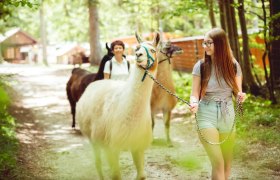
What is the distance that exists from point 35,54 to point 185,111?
44447mm

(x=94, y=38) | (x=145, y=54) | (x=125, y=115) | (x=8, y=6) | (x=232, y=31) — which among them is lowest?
(x=125, y=115)

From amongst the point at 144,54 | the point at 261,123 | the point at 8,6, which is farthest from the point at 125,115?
the point at 8,6

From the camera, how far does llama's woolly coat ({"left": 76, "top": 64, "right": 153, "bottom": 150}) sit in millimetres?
4414

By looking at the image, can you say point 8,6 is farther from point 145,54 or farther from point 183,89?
point 145,54

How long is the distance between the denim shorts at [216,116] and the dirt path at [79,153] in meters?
0.38

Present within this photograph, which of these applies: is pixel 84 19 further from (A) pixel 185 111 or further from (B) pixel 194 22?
(A) pixel 185 111

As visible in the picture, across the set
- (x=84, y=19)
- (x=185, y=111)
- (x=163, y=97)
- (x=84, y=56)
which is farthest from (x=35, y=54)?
(x=163, y=97)

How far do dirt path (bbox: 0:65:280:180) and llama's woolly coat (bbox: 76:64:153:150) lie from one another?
0.65m

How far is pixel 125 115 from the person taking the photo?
4.52 meters

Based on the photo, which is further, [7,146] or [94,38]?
[94,38]

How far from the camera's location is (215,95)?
3.95 meters

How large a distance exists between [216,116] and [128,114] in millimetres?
1084

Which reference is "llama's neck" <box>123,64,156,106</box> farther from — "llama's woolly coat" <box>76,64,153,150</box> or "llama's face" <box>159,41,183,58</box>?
"llama's face" <box>159,41,183,58</box>

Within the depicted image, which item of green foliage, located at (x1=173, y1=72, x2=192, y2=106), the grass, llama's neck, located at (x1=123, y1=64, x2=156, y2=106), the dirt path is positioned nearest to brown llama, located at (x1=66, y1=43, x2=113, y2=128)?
the dirt path
